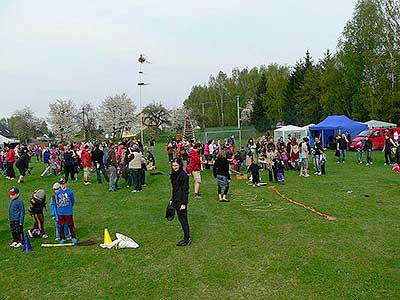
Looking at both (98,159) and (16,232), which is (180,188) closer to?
(16,232)

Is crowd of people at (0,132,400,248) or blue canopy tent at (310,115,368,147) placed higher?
blue canopy tent at (310,115,368,147)

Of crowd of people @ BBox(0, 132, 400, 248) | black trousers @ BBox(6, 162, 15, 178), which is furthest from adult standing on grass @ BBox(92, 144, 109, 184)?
black trousers @ BBox(6, 162, 15, 178)

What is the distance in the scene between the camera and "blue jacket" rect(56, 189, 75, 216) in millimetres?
9227

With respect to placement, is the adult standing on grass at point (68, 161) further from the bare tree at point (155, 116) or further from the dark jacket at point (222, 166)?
the bare tree at point (155, 116)

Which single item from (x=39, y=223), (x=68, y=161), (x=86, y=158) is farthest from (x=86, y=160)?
(x=39, y=223)

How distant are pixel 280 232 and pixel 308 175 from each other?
983cm

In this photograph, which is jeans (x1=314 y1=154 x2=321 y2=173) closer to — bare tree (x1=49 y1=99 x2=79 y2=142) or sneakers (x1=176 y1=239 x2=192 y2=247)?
sneakers (x1=176 y1=239 x2=192 y2=247)

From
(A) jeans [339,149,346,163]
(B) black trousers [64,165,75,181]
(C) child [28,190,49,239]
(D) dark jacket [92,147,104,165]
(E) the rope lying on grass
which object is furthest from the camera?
(A) jeans [339,149,346,163]

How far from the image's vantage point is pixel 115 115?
81.6m

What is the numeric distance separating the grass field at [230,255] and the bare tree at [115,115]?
6878cm

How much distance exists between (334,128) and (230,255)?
26016 mm

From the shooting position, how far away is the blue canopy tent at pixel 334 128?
32094 mm

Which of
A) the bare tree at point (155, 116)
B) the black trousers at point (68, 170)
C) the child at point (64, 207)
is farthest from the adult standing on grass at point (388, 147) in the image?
the bare tree at point (155, 116)

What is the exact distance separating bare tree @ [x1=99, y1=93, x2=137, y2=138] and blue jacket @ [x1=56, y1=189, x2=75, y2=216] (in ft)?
238
